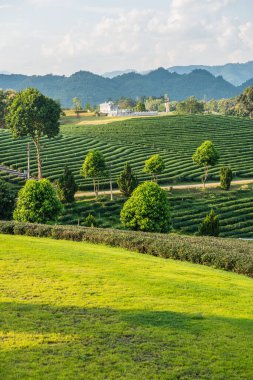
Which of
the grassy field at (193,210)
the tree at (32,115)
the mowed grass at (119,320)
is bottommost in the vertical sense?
the grassy field at (193,210)

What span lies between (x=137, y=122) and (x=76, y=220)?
71656mm

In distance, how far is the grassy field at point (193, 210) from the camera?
172ft

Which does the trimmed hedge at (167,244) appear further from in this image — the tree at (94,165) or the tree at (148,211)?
the tree at (94,165)

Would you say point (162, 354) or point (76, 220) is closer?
point (162, 354)

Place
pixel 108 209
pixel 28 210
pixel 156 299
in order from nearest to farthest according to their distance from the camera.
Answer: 1. pixel 156 299
2. pixel 28 210
3. pixel 108 209

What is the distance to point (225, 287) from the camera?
62.9 ft

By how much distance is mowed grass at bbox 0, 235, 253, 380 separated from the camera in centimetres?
1217

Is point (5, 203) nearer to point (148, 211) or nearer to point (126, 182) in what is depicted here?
point (148, 211)

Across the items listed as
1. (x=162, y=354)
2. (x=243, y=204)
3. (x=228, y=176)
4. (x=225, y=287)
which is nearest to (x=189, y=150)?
(x=228, y=176)

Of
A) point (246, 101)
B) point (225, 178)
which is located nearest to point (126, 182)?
point (225, 178)

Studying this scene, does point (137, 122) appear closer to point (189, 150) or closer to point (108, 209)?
point (189, 150)

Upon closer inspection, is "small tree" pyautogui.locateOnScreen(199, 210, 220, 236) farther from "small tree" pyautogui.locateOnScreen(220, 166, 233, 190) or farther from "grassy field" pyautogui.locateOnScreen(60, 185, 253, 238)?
"small tree" pyautogui.locateOnScreen(220, 166, 233, 190)

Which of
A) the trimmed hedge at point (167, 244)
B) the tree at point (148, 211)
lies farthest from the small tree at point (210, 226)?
the trimmed hedge at point (167, 244)

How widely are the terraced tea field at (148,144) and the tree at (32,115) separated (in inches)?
252
